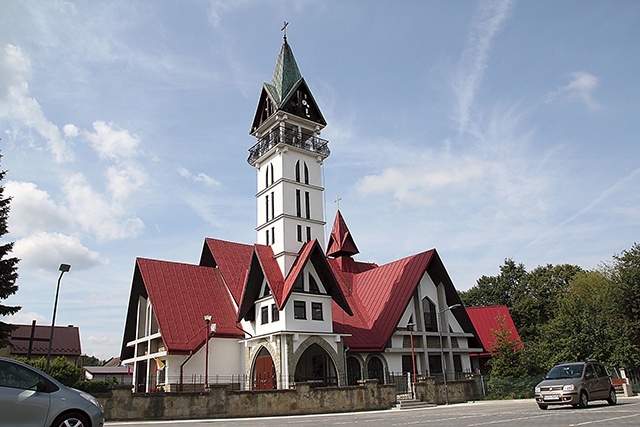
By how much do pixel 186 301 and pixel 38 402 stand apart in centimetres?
2260

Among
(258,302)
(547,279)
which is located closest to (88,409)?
(258,302)

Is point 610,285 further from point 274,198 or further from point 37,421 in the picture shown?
point 37,421

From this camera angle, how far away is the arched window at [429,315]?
33719 mm

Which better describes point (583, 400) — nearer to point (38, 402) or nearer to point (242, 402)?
point (242, 402)

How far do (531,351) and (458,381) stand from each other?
5.41 m

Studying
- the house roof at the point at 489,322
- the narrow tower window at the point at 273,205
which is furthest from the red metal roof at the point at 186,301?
the house roof at the point at 489,322

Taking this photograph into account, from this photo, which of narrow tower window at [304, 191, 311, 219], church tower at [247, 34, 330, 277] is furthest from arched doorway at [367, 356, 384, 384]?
narrow tower window at [304, 191, 311, 219]

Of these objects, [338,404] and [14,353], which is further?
[14,353]

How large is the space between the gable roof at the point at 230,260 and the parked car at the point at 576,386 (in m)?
17.9

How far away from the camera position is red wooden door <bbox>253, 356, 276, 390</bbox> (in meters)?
27.3

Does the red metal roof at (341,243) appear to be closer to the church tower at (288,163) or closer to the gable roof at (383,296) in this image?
the gable roof at (383,296)

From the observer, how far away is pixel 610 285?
33.0 m

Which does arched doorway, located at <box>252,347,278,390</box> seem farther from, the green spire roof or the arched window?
the green spire roof

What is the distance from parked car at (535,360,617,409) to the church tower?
1619 centimetres
